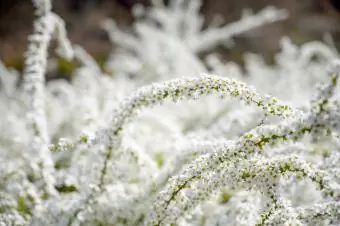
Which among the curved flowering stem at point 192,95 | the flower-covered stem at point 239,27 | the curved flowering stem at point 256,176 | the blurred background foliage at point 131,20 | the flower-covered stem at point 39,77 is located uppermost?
the blurred background foliage at point 131,20

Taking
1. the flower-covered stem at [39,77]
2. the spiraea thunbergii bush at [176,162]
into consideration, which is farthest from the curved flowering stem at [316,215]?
the flower-covered stem at [39,77]

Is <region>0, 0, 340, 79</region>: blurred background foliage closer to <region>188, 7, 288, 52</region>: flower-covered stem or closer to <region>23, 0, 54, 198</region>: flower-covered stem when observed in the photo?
<region>188, 7, 288, 52</region>: flower-covered stem

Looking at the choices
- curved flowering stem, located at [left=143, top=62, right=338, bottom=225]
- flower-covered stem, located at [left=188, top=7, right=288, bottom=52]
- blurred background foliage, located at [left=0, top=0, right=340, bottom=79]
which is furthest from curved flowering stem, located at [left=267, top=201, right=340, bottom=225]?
blurred background foliage, located at [left=0, top=0, right=340, bottom=79]

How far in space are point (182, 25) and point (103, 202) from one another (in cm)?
406

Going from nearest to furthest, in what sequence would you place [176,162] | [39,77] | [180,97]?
[180,97]
[176,162]
[39,77]

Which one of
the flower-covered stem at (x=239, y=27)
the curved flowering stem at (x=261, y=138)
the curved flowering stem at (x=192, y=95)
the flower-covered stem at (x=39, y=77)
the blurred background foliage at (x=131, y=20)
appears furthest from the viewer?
the blurred background foliage at (x=131, y=20)

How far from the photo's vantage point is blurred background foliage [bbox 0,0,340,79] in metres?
10.3

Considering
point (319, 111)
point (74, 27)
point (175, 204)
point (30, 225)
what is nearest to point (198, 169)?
point (175, 204)

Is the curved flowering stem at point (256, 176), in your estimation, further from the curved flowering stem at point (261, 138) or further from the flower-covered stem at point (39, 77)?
the flower-covered stem at point (39, 77)

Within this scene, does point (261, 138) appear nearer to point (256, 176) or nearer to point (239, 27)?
point (256, 176)

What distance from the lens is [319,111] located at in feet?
3.67

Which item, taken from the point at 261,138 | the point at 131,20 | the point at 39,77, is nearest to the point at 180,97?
the point at 261,138

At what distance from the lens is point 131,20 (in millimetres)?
11648

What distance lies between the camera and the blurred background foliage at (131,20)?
33.8 ft
